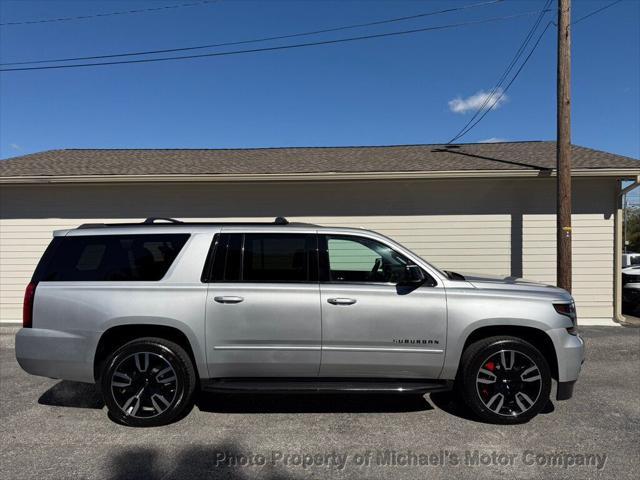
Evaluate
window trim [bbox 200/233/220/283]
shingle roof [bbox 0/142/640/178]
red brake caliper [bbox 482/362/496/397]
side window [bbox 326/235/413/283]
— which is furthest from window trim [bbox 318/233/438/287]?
shingle roof [bbox 0/142/640/178]

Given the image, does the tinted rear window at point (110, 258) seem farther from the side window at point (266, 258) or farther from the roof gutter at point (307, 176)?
the roof gutter at point (307, 176)

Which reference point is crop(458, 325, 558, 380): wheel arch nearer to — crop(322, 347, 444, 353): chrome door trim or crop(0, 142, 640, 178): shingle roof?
crop(322, 347, 444, 353): chrome door trim

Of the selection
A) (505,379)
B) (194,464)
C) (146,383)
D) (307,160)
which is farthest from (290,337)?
(307,160)

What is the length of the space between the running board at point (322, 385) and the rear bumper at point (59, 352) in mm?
1078

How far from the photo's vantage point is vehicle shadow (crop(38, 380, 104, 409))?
472cm

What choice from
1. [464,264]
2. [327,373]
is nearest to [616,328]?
[464,264]

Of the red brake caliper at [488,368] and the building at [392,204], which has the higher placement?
the building at [392,204]

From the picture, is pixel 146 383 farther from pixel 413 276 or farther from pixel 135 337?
pixel 413 276

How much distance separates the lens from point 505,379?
4.11 metres

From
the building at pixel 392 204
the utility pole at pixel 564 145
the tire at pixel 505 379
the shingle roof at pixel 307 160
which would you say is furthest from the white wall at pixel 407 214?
the tire at pixel 505 379

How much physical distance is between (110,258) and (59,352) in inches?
37.2

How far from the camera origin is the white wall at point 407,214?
8.77 m

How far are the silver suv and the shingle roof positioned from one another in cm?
482

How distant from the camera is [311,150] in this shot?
1161 cm
